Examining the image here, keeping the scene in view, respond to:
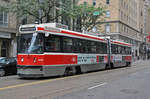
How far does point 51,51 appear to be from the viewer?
1259 cm

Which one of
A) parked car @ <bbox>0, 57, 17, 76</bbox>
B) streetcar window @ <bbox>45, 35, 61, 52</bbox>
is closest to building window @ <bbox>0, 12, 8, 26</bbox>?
parked car @ <bbox>0, 57, 17, 76</bbox>

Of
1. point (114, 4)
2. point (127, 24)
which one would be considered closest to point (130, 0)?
point (127, 24)

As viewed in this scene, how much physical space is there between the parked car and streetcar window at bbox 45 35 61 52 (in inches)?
175

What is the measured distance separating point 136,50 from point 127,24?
42.0 feet

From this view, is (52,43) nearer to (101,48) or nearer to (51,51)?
(51,51)

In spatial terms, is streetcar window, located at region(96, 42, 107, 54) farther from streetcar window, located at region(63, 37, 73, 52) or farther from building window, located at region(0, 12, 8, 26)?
building window, located at region(0, 12, 8, 26)

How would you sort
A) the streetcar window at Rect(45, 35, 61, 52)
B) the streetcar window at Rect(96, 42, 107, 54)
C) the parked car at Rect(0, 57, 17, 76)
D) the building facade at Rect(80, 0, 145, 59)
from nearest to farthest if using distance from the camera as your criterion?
the streetcar window at Rect(45, 35, 61, 52) < the parked car at Rect(0, 57, 17, 76) < the streetcar window at Rect(96, 42, 107, 54) < the building facade at Rect(80, 0, 145, 59)

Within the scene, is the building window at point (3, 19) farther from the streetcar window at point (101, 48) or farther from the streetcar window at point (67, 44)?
the streetcar window at point (67, 44)

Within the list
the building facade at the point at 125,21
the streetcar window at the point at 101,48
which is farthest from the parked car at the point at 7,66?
the building facade at the point at 125,21

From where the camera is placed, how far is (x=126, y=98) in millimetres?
7691

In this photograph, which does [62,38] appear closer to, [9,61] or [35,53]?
[35,53]

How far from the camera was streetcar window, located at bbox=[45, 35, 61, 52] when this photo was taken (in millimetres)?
12398

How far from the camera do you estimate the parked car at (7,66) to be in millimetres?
14842

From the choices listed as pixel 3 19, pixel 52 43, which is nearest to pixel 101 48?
pixel 52 43
